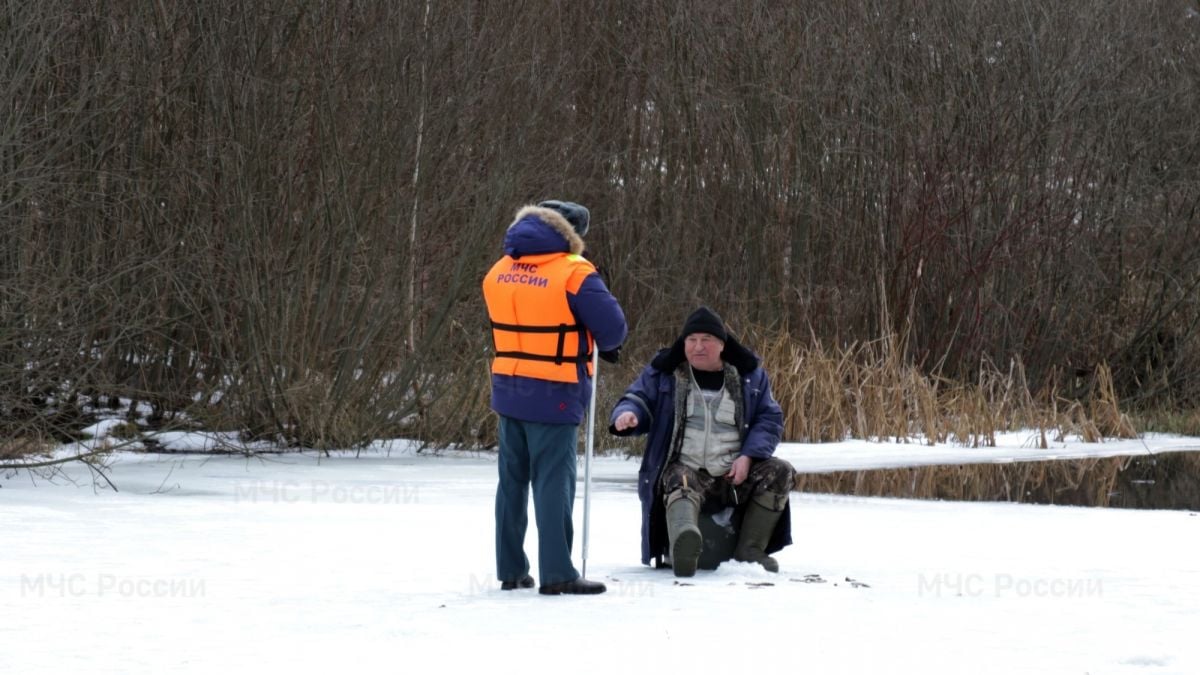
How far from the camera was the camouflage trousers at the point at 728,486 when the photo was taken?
Answer: 7.79m

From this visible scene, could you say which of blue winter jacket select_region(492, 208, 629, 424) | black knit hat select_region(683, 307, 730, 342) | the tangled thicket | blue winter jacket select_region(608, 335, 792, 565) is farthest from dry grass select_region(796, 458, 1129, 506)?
blue winter jacket select_region(492, 208, 629, 424)

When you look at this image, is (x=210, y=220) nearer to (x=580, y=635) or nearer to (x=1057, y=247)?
(x=580, y=635)

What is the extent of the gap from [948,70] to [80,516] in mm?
12841

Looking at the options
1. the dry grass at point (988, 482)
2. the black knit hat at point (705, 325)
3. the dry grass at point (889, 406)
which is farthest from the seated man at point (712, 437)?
the dry grass at point (889, 406)

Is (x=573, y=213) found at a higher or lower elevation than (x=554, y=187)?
lower

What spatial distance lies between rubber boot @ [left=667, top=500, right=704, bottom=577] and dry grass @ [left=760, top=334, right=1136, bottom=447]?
340 inches

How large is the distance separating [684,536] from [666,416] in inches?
23.5

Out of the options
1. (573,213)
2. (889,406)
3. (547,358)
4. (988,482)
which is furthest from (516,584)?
(889,406)

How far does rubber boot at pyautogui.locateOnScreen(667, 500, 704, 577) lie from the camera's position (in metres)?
7.61

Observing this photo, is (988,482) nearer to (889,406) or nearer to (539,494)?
(889,406)

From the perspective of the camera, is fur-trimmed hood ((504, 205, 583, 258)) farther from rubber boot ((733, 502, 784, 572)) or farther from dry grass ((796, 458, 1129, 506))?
dry grass ((796, 458, 1129, 506))

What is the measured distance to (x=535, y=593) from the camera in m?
7.26

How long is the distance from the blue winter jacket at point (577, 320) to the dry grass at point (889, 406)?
368 inches

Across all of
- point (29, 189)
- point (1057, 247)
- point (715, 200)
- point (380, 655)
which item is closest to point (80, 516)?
point (29, 189)
